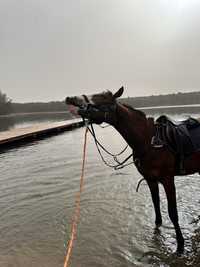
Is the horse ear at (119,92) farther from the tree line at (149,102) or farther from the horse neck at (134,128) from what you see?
the tree line at (149,102)

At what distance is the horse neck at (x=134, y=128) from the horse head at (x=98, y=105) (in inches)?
7.2

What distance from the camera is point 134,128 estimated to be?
16.6 feet

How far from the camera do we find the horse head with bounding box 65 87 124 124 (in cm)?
467

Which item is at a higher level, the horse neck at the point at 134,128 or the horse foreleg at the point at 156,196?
the horse neck at the point at 134,128

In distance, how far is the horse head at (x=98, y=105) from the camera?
4672 millimetres

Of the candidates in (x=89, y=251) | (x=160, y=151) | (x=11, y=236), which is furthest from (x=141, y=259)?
(x=11, y=236)

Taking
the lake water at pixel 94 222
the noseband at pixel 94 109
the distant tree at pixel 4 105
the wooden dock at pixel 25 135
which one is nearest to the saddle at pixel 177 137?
the noseband at pixel 94 109

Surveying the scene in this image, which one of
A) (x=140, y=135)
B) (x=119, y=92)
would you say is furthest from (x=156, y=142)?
(x=119, y=92)

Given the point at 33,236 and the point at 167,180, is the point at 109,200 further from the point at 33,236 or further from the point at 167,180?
the point at 167,180

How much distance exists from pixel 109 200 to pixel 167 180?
3.46 m

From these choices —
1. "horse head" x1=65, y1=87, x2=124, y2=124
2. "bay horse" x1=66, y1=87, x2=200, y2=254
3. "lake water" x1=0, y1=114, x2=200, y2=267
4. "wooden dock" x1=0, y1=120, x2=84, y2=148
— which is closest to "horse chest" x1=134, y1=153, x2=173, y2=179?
"bay horse" x1=66, y1=87, x2=200, y2=254

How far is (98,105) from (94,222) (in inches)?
128

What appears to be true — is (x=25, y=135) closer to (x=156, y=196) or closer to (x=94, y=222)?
(x=94, y=222)

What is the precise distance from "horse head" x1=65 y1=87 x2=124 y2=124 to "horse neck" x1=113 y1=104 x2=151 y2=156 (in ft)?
0.60
